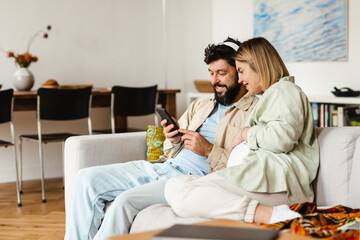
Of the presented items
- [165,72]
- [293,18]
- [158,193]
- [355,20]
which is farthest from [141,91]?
[158,193]

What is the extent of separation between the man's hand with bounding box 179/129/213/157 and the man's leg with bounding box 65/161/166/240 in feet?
0.68

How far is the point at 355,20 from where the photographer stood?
4.17 meters

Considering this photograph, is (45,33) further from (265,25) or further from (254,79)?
(254,79)

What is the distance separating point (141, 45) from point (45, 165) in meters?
1.61

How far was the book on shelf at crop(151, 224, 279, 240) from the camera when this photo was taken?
3.95 feet

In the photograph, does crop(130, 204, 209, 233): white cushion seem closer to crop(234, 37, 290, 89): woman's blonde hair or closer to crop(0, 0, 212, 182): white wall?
crop(234, 37, 290, 89): woman's blonde hair

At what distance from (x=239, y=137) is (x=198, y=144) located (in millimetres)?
277

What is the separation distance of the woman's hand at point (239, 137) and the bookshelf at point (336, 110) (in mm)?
1897

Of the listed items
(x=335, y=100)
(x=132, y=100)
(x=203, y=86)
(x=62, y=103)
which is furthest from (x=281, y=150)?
(x=203, y=86)

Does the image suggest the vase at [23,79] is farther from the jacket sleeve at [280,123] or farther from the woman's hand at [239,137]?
the jacket sleeve at [280,123]

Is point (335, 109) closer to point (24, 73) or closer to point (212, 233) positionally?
point (24, 73)

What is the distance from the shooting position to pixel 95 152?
8.73ft

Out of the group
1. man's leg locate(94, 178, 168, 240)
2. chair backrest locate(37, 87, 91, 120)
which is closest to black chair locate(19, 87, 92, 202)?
chair backrest locate(37, 87, 91, 120)

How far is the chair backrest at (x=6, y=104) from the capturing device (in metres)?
4.03
